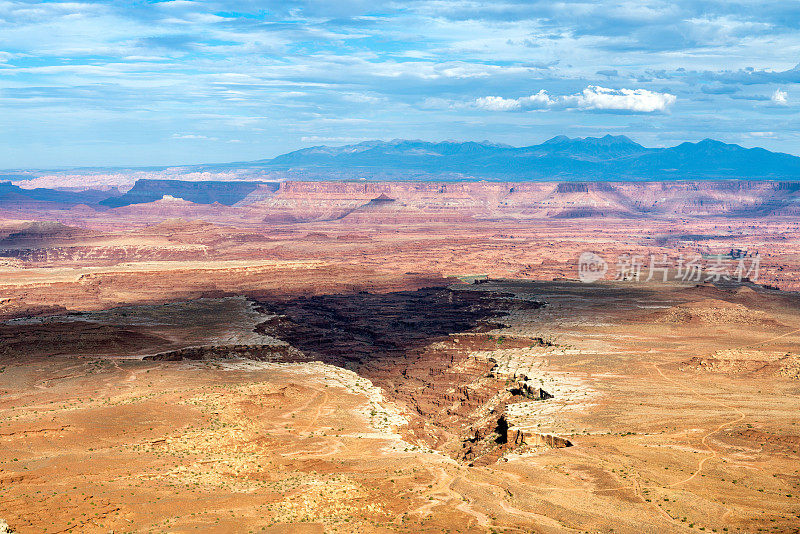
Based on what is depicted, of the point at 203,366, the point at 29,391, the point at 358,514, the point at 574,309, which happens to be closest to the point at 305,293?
the point at 574,309

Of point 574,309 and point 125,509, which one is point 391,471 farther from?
point 574,309

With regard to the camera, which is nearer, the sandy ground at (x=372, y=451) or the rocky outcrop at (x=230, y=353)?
the sandy ground at (x=372, y=451)

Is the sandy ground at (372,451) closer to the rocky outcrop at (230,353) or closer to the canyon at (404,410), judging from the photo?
the canyon at (404,410)
